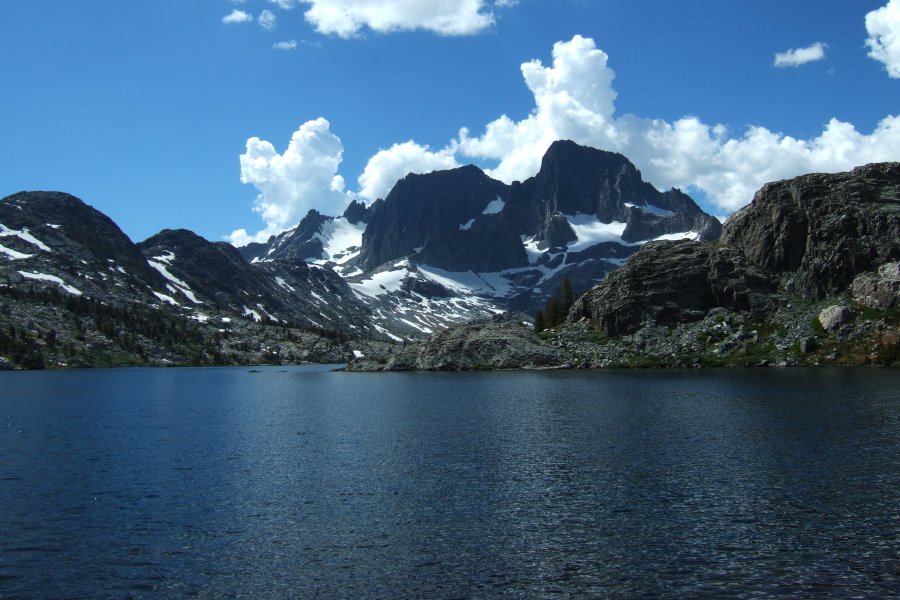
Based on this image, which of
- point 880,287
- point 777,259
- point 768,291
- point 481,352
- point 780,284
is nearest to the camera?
point 880,287

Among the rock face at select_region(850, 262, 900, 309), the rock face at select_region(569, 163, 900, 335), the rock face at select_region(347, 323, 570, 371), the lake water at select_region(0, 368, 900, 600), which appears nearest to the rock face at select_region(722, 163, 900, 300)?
the rock face at select_region(569, 163, 900, 335)

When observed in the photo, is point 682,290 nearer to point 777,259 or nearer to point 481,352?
point 777,259

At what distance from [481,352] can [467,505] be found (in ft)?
466

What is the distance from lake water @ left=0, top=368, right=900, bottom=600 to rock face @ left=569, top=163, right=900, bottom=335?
8980 centimetres

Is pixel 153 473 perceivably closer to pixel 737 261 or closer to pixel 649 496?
pixel 649 496

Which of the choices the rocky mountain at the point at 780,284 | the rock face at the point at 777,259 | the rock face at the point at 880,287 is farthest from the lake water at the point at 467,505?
the rock face at the point at 777,259

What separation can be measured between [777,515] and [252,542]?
2808cm

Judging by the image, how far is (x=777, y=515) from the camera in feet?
107

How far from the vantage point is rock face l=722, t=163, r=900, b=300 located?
151m

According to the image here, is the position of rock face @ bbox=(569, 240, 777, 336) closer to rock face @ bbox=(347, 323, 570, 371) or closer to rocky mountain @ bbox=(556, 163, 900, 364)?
rocky mountain @ bbox=(556, 163, 900, 364)

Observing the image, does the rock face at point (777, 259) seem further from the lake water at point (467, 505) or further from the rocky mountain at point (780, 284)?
the lake water at point (467, 505)

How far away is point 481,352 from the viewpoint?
584 feet

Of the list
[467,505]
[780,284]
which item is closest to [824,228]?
[780,284]

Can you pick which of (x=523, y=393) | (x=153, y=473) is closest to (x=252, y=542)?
(x=153, y=473)
